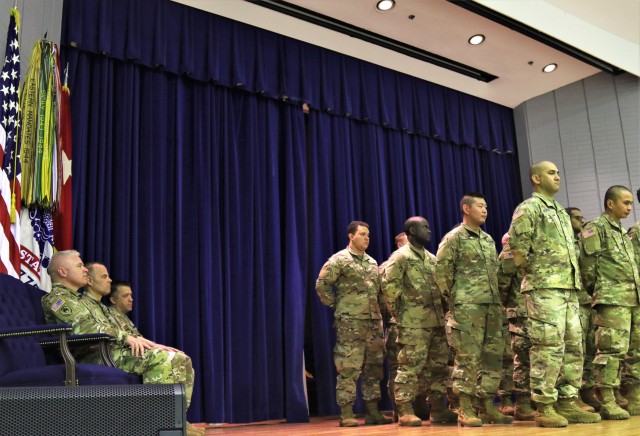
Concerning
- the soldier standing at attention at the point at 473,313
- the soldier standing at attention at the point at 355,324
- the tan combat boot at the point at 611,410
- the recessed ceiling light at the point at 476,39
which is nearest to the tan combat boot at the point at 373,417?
the soldier standing at attention at the point at 355,324

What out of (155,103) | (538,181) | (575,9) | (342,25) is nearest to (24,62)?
(155,103)

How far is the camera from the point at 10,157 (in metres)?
3.90

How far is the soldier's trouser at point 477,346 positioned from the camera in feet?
13.7

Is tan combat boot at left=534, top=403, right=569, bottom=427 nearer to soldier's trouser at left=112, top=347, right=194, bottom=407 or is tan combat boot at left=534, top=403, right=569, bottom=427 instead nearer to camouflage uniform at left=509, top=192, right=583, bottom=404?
camouflage uniform at left=509, top=192, right=583, bottom=404

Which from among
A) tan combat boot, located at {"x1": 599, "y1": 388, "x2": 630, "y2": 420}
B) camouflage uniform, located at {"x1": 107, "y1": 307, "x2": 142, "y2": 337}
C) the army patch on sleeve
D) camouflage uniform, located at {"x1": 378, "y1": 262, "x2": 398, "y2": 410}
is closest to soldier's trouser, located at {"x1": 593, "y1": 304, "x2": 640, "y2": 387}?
tan combat boot, located at {"x1": 599, "y1": 388, "x2": 630, "y2": 420}

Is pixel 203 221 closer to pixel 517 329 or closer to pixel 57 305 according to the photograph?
pixel 57 305

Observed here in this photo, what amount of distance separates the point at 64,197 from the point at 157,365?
5.57 feet

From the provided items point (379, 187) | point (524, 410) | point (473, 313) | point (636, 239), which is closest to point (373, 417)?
point (524, 410)

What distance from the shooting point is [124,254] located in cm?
484

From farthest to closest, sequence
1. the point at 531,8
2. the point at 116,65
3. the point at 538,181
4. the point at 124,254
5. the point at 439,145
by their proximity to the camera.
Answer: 1. the point at 439,145
2. the point at 531,8
3. the point at 116,65
4. the point at 124,254
5. the point at 538,181

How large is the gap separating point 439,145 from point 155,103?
3.31 metres

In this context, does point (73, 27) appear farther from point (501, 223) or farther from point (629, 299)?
point (501, 223)

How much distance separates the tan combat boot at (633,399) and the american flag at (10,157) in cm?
387

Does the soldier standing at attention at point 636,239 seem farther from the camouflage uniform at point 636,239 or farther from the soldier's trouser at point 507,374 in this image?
the soldier's trouser at point 507,374
